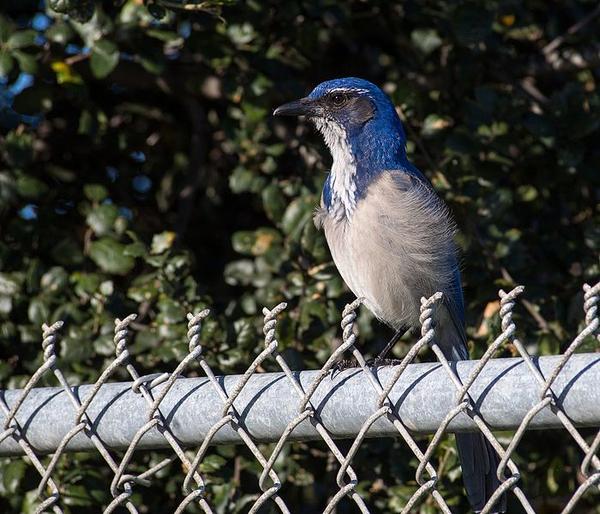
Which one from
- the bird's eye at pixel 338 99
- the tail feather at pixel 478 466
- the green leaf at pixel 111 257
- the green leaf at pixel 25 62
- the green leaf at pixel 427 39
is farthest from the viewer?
the green leaf at pixel 427 39

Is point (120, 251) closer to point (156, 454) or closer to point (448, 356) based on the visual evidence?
point (156, 454)

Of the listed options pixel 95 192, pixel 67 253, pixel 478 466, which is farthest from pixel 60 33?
pixel 478 466

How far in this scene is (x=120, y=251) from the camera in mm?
4156

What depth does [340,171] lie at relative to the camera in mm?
4219

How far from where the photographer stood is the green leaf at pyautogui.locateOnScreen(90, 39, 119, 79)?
13.6 ft

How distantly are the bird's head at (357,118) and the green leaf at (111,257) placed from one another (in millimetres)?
884

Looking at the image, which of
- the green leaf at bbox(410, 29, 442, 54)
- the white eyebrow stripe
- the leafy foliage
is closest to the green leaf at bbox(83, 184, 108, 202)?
the leafy foliage

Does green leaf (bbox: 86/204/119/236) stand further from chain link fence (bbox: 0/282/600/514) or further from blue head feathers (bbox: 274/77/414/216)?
chain link fence (bbox: 0/282/600/514)

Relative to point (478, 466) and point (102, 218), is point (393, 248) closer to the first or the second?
point (478, 466)

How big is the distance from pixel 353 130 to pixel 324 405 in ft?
7.87

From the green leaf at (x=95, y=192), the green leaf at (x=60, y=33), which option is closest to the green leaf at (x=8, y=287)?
the green leaf at (x=95, y=192)

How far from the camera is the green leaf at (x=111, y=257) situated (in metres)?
4.14

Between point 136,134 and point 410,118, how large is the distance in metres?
1.55

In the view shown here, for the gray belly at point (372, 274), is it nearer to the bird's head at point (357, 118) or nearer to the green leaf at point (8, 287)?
the bird's head at point (357, 118)
